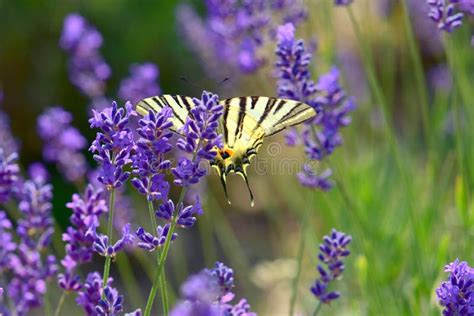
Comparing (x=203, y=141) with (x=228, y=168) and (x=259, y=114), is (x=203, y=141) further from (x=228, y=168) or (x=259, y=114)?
(x=228, y=168)

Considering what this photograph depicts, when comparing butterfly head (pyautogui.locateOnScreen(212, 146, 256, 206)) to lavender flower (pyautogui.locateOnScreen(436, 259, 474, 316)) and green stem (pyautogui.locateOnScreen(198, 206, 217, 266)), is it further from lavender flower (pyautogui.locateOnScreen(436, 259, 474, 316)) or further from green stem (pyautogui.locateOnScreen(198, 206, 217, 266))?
green stem (pyautogui.locateOnScreen(198, 206, 217, 266))

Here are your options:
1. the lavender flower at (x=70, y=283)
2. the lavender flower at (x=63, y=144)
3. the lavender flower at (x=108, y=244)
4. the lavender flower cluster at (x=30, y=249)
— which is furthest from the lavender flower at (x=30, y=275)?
the lavender flower at (x=63, y=144)

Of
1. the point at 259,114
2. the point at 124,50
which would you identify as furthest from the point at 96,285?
the point at 124,50

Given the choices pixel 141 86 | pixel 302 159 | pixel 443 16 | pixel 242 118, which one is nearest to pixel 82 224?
pixel 242 118

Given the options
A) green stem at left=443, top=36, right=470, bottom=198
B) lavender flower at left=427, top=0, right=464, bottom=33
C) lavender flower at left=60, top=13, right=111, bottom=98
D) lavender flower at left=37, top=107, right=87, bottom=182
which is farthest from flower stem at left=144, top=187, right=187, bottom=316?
lavender flower at left=60, top=13, right=111, bottom=98

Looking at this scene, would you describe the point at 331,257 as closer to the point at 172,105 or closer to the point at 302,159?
the point at 172,105

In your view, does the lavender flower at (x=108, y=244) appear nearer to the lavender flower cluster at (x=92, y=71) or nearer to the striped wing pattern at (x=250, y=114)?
the striped wing pattern at (x=250, y=114)
